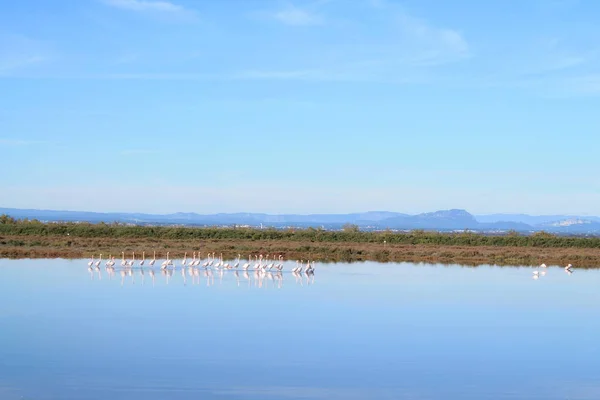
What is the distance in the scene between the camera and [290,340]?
57.5 ft

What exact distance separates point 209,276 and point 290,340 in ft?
48.3

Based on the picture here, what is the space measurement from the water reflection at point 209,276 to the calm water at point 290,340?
0.35 metres

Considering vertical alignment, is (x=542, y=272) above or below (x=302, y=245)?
below

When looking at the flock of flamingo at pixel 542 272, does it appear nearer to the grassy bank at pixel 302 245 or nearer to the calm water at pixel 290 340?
the grassy bank at pixel 302 245

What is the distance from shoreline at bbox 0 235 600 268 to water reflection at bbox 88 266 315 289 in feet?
23.6

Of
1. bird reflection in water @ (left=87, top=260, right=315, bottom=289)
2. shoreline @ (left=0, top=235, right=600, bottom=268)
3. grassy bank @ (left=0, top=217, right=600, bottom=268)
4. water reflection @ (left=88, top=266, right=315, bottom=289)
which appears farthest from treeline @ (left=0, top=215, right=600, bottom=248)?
water reflection @ (left=88, top=266, right=315, bottom=289)

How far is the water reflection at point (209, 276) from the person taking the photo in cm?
2952

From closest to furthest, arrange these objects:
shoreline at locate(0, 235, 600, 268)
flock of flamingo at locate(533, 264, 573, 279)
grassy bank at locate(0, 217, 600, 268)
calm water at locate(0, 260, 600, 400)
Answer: calm water at locate(0, 260, 600, 400) < flock of flamingo at locate(533, 264, 573, 279) < shoreline at locate(0, 235, 600, 268) < grassy bank at locate(0, 217, 600, 268)

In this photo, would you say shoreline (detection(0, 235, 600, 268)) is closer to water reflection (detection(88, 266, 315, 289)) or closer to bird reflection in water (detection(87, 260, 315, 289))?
bird reflection in water (detection(87, 260, 315, 289))

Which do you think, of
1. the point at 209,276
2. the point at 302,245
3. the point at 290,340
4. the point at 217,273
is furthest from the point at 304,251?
the point at 290,340

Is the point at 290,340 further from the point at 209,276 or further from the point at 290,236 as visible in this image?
the point at 290,236

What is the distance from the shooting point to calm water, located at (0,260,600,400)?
13539 millimetres

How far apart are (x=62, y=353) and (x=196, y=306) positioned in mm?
7208

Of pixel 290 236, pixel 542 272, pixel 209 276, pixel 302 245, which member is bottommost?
pixel 209 276
